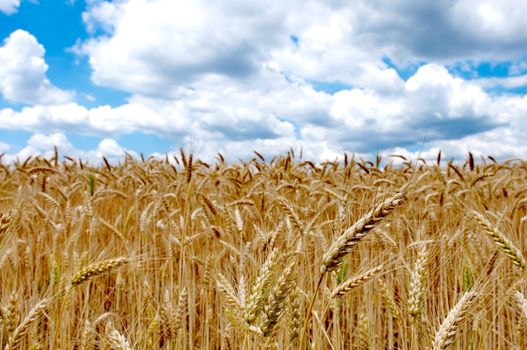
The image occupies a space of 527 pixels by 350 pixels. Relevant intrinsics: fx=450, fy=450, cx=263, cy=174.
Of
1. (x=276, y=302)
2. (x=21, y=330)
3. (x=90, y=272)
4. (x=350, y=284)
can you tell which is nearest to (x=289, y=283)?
(x=276, y=302)

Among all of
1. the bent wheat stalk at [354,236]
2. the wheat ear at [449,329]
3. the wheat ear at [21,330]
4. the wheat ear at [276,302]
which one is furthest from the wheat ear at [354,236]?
the wheat ear at [21,330]

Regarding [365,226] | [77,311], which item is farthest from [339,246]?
[77,311]

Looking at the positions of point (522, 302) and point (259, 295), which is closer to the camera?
point (259, 295)

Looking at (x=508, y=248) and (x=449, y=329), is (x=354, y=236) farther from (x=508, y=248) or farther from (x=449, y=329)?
(x=508, y=248)

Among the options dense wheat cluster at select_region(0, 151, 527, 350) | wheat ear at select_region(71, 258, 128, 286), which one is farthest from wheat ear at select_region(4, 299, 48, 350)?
wheat ear at select_region(71, 258, 128, 286)

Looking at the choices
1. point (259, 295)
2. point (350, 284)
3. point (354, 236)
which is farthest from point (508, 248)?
point (259, 295)

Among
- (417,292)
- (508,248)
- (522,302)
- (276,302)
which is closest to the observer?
(276,302)

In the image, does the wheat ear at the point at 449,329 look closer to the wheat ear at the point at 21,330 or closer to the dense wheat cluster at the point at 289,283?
the dense wheat cluster at the point at 289,283

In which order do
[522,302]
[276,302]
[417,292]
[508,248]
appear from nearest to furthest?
[276,302]
[417,292]
[508,248]
[522,302]

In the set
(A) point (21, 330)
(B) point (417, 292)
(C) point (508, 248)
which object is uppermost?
(C) point (508, 248)

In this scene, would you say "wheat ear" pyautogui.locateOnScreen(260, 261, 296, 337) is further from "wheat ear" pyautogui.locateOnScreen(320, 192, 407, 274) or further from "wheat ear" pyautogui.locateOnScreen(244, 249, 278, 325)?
"wheat ear" pyautogui.locateOnScreen(320, 192, 407, 274)

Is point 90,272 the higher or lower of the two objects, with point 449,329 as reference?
higher

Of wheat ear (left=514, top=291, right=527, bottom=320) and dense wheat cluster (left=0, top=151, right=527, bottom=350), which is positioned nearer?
dense wheat cluster (left=0, top=151, right=527, bottom=350)

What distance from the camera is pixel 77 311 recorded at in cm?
Answer: 342
